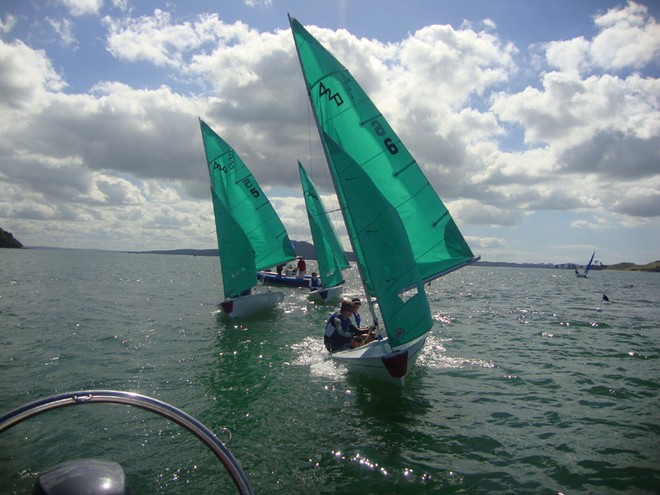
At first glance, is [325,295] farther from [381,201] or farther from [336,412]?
[336,412]

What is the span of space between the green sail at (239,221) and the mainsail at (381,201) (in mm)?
11009

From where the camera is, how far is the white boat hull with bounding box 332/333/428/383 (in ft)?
32.8

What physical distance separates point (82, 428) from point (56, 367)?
5285 mm

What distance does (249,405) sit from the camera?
10117mm

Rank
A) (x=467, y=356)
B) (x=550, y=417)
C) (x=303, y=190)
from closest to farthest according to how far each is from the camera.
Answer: (x=550, y=417)
(x=467, y=356)
(x=303, y=190)

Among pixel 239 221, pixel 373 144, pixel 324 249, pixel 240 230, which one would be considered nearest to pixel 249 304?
pixel 240 230

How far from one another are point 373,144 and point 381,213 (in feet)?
9.87

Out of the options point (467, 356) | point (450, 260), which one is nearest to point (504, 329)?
point (467, 356)

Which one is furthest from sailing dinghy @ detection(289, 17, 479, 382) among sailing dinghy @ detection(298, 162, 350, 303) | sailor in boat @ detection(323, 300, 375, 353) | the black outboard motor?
sailing dinghy @ detection(298, 162, 350, 303)

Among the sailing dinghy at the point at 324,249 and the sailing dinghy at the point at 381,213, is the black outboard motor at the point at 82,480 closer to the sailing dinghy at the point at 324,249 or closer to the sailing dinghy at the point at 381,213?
the sailing dinghy at the point at 381,213

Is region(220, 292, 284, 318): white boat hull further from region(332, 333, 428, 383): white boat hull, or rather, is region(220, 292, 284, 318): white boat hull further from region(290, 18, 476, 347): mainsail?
region(332, 333, 428, 383): white boat hull

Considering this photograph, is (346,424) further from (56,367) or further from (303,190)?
(303,190)

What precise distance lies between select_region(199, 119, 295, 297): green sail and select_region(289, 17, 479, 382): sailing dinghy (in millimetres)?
10962

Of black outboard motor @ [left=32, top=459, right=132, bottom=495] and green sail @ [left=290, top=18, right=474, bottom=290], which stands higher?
green sail @ [left=290, top=18, right=474, bottom=290]
